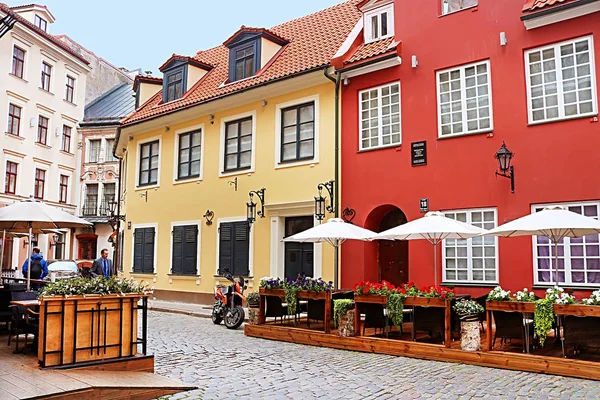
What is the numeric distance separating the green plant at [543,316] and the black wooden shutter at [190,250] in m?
11.6

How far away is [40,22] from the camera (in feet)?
110

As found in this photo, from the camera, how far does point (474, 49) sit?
1193cm

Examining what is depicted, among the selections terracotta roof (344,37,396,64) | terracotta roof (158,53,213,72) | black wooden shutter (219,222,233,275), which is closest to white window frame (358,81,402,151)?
terracotta roof (344,37,396,64)

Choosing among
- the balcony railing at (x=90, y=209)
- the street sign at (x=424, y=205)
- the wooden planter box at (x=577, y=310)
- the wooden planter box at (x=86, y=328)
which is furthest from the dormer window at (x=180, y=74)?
the balcony railing at (x=90, y=209)

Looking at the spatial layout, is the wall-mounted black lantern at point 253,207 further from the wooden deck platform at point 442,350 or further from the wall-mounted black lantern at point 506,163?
the wall-mounted black lantern at point 506,163

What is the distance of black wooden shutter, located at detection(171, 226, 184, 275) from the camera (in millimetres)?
18000

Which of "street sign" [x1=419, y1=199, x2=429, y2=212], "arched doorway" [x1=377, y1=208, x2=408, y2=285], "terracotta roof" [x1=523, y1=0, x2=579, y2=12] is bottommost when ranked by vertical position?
"arched doorway" [x1=377, y1=208, x2=408, y2=285]

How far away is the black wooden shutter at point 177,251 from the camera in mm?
18000

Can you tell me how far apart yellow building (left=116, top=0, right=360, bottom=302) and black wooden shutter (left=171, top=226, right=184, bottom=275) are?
50mm

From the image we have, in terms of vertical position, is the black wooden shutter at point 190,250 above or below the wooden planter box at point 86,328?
above

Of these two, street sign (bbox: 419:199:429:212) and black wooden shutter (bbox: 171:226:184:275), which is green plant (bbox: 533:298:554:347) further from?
black wooden shutter (bbox: 171:226:184:275)

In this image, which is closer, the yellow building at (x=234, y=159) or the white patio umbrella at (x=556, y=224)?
the white patio umbrella at (x=556, y=224)

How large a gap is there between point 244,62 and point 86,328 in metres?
12.1

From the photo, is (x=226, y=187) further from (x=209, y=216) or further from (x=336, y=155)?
(x=336, y=155)
